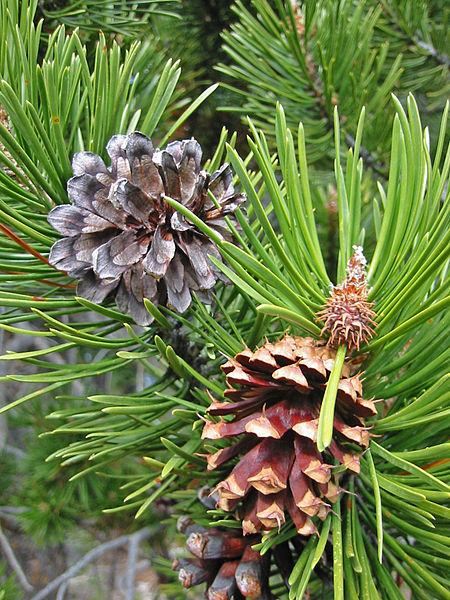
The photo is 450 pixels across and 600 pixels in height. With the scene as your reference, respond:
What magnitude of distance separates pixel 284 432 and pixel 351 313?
10 cm

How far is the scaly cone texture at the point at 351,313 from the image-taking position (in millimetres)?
363

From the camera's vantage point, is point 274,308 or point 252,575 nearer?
point 274,308

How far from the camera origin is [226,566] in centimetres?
43

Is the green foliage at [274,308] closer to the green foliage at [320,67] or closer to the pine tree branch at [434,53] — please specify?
the green foliage at [320,67]

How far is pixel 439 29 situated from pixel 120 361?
97 centimetres

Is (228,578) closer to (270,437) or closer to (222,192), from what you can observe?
(270,437)

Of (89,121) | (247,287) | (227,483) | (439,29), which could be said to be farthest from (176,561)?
(439,29)

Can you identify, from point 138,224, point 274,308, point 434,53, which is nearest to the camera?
point 274,308

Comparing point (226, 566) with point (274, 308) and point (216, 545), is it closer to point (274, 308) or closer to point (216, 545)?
point (216, 545)

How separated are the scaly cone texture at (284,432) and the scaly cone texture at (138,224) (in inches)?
3.3

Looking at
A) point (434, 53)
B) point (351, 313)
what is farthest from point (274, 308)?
point (434, 53)

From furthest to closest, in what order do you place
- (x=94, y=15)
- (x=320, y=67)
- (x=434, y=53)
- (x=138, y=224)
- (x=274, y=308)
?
(x=434, y=53) < (x=320, y=67) < (x=94, y=15) < (x=138, y=224) < (x=274, y=308)

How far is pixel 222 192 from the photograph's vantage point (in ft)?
1.36

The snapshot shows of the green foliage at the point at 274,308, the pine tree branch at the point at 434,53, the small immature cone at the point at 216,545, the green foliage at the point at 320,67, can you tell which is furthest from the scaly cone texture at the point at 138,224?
the pine tree branch at the point at 434,53
